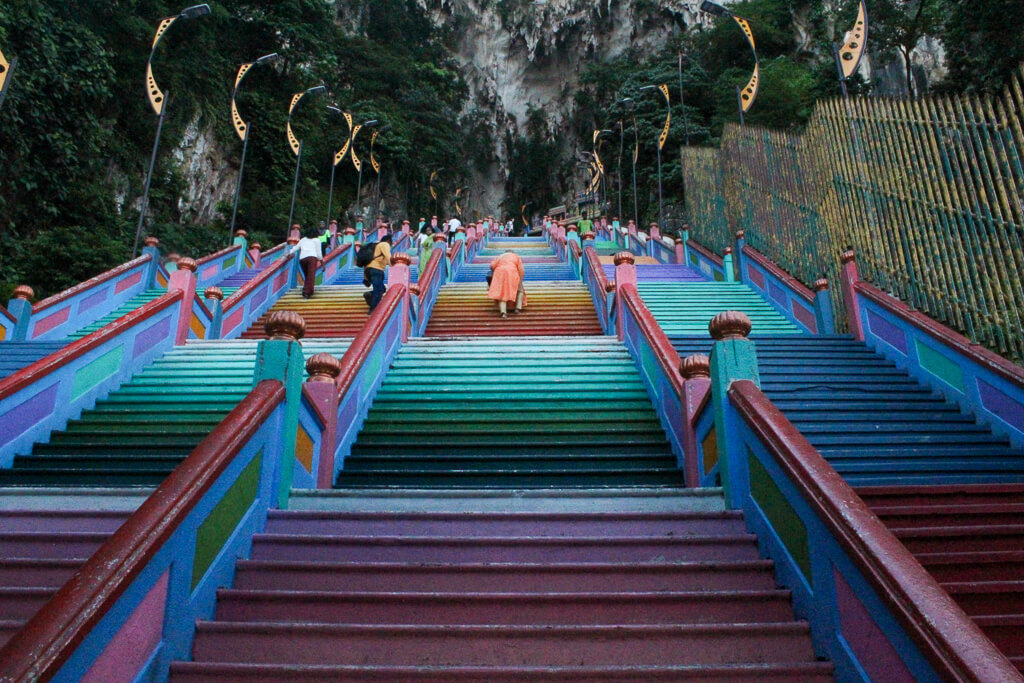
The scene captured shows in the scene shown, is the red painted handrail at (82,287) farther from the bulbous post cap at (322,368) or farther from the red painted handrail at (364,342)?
the bulbous post cap at (322,368)

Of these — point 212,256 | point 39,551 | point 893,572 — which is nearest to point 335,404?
point 39,551

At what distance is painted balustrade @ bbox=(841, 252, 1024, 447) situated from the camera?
496 centimetres

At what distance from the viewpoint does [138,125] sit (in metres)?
19.7

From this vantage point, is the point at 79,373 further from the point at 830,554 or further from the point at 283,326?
the point at 830,554

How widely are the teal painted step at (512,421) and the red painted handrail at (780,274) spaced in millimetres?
3157

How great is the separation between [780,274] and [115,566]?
963 centimetres

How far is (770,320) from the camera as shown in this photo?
30.9 feet

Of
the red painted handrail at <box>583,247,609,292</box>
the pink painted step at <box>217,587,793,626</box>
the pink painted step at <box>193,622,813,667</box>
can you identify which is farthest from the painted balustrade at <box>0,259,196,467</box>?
the red painted handrail at <box>583,247,609,292</box>

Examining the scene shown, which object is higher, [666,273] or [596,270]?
[596,270]

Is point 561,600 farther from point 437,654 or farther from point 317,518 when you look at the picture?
point 317,518

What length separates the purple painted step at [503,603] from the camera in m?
2.40

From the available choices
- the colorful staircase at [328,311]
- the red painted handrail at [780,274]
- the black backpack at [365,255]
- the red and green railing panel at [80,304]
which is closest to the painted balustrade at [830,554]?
the red painted handrail at [780,274]

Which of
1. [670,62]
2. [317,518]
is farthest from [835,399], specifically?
[670,62]

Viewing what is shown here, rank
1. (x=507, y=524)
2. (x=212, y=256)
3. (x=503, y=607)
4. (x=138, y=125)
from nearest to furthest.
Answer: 1. (x=503, y=607)
2. (x=507, y=524)
3. (x=212, y=256)
4. (x=138, y=125)
